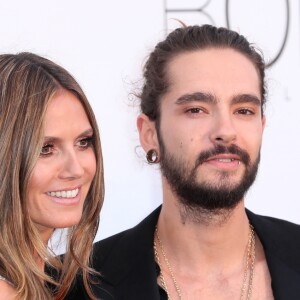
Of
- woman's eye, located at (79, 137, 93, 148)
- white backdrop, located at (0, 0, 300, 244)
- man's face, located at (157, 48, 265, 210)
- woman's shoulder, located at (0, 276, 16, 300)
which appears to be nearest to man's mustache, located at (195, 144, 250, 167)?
man's face, located at (157, 48, 265, 210)

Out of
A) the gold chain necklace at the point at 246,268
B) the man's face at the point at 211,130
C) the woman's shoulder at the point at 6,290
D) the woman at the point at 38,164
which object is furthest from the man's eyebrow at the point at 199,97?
the woman's shoulder at the point at 6,290

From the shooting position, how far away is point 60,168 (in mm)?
2205

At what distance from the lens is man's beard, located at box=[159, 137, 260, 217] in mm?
2445

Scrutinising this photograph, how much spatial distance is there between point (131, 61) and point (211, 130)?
0.57 metres

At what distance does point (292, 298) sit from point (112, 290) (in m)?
0.54

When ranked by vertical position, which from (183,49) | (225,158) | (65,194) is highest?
(183,49)

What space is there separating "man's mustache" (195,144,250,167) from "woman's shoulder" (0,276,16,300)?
717 mm

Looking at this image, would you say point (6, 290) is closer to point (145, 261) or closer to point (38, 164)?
point (38, 164)

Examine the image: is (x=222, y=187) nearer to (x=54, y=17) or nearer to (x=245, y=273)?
(x=245, y=273)

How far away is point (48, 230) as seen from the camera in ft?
7.65

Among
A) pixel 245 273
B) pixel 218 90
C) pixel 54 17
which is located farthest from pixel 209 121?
pixel 54 17

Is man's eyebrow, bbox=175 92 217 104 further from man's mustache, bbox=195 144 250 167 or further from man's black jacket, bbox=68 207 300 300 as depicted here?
man's black jacket, bbox=68 207 300 300

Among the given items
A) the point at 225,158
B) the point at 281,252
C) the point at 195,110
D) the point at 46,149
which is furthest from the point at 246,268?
the point at 46,149

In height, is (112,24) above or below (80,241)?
above
